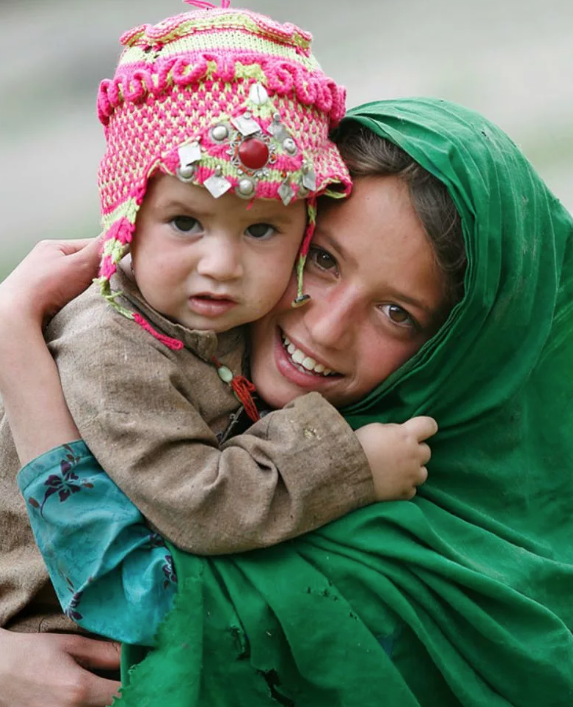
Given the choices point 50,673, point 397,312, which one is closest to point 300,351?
point 397,312

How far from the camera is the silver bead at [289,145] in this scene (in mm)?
1605

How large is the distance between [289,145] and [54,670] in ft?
3.27

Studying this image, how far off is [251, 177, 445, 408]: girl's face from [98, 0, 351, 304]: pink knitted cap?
0.12m

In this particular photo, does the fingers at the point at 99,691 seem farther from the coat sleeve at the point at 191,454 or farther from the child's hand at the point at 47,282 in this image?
the child's hand at the point at 47,282

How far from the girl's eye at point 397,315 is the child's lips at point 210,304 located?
1.07 feet

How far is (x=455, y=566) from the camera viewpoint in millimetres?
1715

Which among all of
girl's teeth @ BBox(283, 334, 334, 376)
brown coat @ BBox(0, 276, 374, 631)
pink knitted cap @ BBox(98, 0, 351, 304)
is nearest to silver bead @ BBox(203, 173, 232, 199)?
pink knitted cap @ BBox(98, 0, 351, 304)

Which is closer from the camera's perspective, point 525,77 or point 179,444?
point 179,444

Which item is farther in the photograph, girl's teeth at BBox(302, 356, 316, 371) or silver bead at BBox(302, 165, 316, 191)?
girl's teeth at BBox(302, 356, 316, 371)

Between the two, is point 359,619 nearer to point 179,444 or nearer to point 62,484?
point 179,444

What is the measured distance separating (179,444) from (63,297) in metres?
0.44

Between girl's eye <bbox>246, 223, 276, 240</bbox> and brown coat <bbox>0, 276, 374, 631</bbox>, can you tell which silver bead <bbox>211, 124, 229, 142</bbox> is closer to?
girl's eye <bbox>246, 223, 276, 240</bbox>

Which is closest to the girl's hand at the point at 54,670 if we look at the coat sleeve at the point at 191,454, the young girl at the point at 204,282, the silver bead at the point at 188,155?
the young girl at the point at 204,282

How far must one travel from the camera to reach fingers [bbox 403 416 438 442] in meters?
1.80
